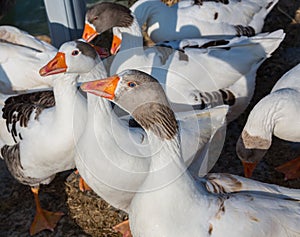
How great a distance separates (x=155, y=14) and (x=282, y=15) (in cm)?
198

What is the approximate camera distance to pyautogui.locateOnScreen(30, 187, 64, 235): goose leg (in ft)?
12.2

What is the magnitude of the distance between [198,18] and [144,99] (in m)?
2.49

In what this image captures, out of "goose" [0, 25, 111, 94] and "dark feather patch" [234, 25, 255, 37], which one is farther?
"dark feather patch" [234, 25, 255, 37]

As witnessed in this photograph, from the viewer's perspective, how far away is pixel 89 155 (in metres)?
2.99

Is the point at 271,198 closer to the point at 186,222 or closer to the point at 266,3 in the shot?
the point at 186,222

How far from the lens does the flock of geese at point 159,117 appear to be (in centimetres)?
242

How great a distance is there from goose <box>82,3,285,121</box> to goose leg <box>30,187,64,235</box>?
3.89 feet

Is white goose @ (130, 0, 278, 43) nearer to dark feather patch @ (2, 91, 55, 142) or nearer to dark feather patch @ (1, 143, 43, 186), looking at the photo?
dark feather patch @ (2, 91, 55, 142)

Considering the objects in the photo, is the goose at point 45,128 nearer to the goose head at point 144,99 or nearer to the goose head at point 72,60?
the goose head at point 72,60

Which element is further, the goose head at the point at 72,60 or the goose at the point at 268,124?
the goose at the point at 268,124

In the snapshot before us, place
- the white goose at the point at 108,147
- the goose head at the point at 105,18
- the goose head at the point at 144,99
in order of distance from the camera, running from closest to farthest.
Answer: the goose head at the point at 144,99, the white goose at the point at 108,147, the goose head at the point at 105,18

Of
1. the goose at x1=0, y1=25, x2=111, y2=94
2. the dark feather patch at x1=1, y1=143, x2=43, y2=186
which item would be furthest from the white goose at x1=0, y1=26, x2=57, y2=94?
the dark feather patch at x1=1, y1=143, x2=43, y2=186

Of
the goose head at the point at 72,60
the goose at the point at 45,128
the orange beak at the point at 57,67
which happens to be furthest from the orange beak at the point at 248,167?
the orange beak at the point at 57,67

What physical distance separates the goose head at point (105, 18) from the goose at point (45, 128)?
74 centimetres
